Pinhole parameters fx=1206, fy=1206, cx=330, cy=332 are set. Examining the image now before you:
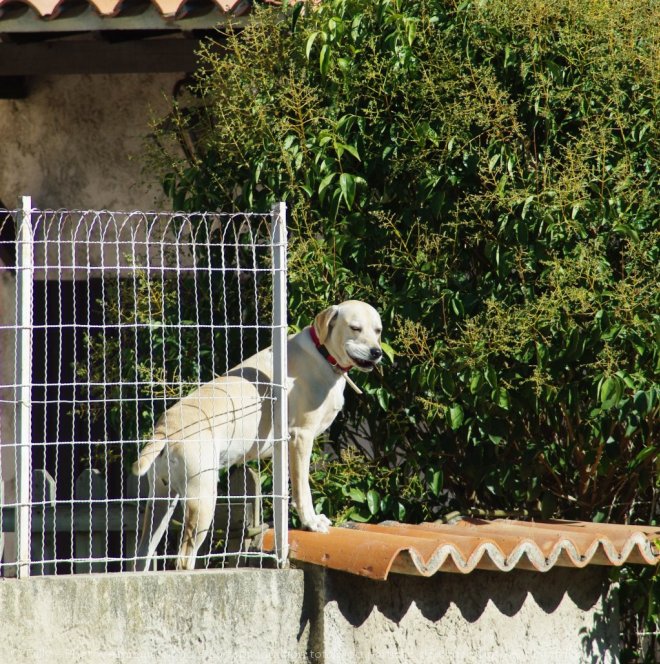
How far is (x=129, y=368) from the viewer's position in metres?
6.45

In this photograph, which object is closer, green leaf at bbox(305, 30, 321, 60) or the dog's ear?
the dog's ear

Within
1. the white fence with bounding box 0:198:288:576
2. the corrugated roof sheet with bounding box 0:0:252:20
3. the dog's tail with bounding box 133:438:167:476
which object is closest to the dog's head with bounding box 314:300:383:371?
the white fence with bounding box 0:198:288:576

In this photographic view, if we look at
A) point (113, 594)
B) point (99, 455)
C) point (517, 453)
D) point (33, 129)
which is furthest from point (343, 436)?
point (33, 129)

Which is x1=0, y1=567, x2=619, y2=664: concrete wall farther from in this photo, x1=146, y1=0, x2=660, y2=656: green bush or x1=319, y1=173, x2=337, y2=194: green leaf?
x1=319, y1=173, x2=337, y2=194: green leaf

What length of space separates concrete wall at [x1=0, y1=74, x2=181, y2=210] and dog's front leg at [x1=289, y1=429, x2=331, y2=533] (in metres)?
2.98

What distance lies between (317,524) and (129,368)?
Answer: 161 centimetres

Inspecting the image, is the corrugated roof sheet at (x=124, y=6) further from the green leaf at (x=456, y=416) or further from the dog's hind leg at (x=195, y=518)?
the dog's hind leg at (x=195, y=518)

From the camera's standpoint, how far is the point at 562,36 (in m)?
6.02

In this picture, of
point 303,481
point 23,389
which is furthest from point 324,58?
point 23,389

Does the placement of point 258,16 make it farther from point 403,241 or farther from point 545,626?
point 545,626

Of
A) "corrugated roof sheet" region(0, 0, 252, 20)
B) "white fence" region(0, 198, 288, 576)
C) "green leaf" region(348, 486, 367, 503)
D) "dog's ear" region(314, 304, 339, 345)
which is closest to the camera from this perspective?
"white fence" region(0, 198, 288, 576)

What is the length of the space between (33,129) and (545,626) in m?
4.83

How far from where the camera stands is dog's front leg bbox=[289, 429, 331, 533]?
5.40m

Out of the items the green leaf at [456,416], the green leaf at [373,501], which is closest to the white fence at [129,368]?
the green leaf at [373,501]
